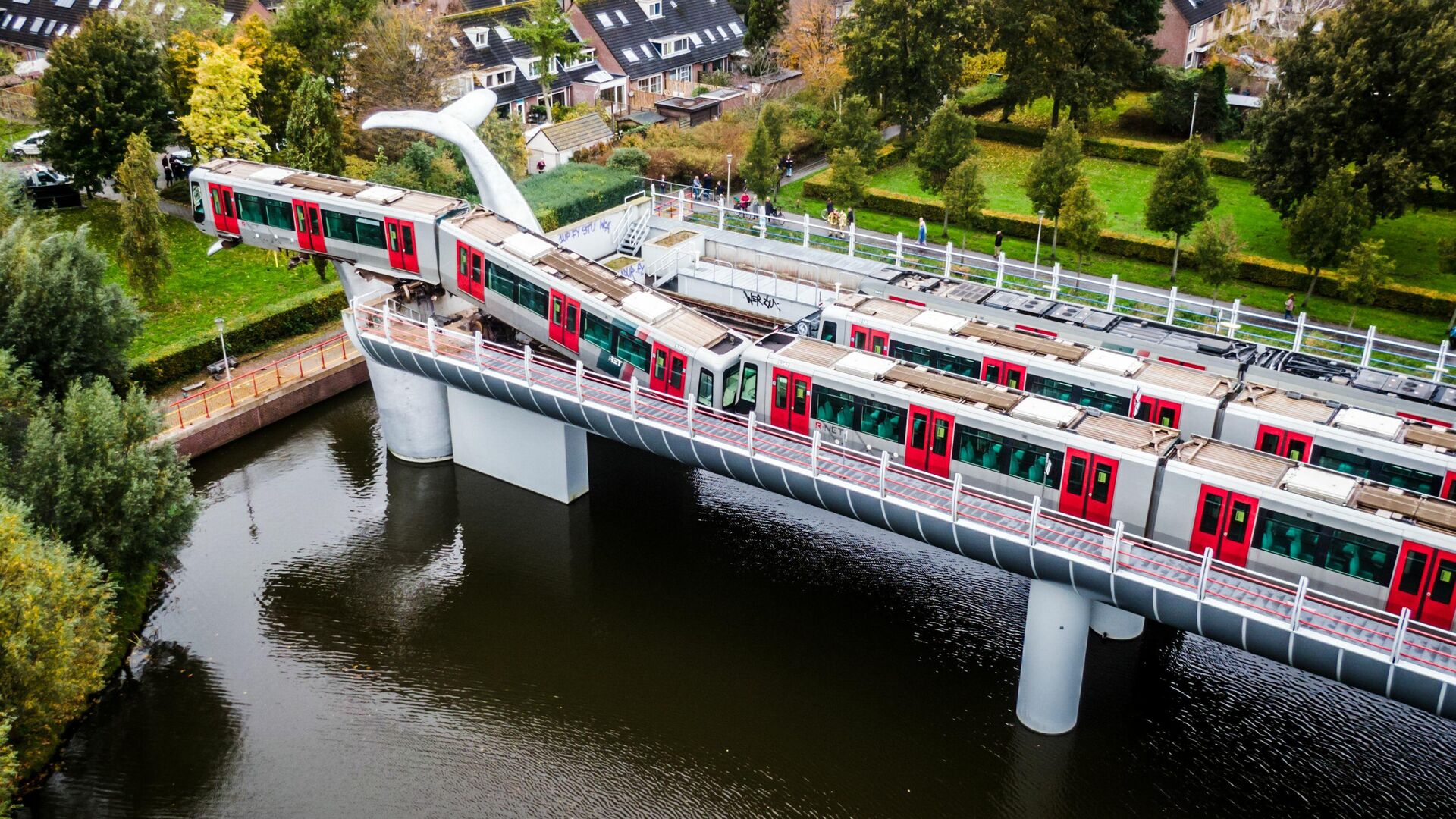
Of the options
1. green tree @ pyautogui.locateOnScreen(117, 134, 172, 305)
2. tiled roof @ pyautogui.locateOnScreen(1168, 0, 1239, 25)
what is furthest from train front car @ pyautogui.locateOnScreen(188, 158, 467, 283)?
tiled roof @ pyautogui.locateOnScreen(1168, 0, 1239, 25)

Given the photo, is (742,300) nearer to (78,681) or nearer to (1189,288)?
(1189,288)

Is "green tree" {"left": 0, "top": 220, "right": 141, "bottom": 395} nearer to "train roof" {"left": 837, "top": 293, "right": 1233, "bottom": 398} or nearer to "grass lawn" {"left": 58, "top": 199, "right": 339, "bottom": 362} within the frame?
"grass lawn" {"left": 58, "top": 199, "right": 339, "bottom": 362}

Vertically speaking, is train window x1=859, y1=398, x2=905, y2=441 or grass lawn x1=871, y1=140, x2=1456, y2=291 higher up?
grass lawn x1=871, y1=140, x2=1456, y2=291

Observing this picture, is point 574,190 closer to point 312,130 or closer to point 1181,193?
point 312,130

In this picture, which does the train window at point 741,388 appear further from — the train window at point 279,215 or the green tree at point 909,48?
the green tree at point 909,48

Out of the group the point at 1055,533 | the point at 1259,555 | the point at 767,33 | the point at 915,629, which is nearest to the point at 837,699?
the point at 915,629
